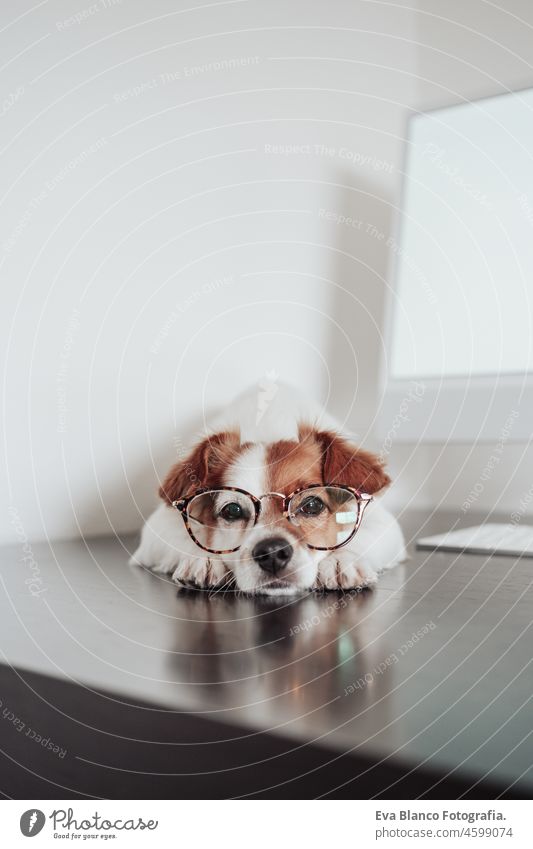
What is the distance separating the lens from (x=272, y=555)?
72 centimetres

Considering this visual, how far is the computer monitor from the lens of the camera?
1.26 m

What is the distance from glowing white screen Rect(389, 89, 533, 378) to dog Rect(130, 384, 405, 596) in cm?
54

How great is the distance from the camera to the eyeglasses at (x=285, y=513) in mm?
755

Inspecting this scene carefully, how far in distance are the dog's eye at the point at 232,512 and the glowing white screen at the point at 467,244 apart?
699mm

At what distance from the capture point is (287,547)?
2.37ft

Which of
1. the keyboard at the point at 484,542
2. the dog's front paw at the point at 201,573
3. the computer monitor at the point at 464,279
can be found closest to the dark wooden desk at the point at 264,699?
the dog's front paw at the point at 201,573

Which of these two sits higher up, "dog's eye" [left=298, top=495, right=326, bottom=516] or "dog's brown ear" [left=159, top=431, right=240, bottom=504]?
"dog's brown ear" [left=159, top=431, right=240, bottom=504]

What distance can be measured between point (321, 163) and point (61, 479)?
0.99 m

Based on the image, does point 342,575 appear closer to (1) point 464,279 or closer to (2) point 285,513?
(2) point 285,513

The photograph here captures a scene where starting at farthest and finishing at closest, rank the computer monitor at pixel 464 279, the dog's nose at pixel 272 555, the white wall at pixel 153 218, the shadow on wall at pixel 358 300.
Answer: the shadow on wall at pixel 358 300 → the computer monitor at pixel 464 279 → the white wall at pixel 153 218 → the dog's nose at pixel 272 555

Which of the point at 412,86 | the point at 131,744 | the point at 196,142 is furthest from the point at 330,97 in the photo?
the point at 131,744

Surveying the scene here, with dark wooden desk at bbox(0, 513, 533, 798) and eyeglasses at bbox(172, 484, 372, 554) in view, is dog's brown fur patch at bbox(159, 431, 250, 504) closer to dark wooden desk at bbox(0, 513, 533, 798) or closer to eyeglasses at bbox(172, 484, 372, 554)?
eyeglasses at bbox(172, 484, 372, 554)
